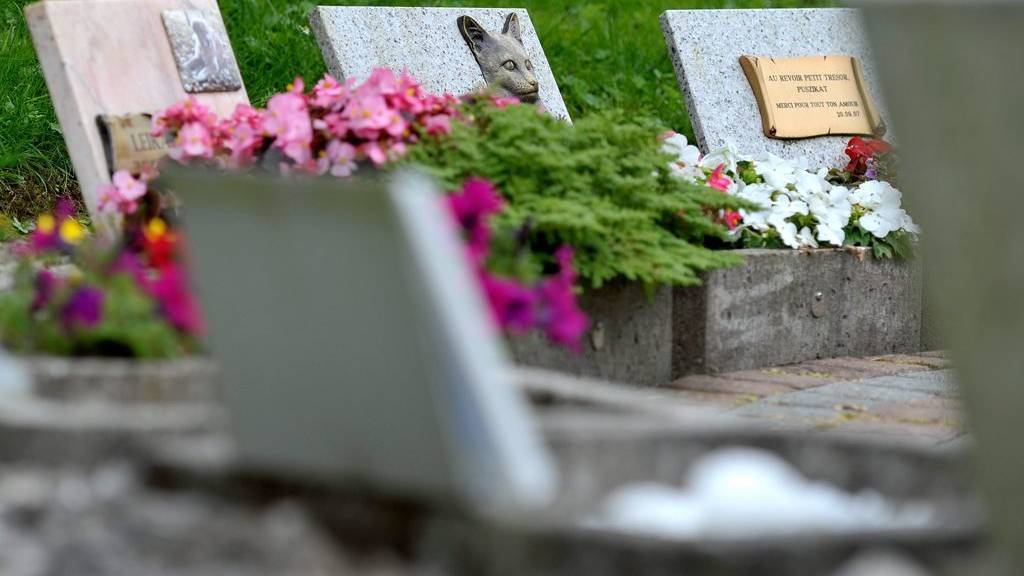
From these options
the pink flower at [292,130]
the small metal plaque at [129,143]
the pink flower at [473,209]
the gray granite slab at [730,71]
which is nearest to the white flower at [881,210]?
the gray granite slab at [730,71]

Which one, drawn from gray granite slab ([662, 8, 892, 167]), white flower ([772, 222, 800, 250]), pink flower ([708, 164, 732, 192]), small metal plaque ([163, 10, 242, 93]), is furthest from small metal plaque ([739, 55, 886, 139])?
small metal plaque ([163, 10, 242, 93])

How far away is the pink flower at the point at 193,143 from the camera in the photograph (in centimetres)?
410

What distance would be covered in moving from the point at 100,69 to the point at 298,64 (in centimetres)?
283

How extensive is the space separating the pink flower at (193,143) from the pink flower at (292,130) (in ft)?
0.65

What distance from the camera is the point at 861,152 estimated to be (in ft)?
20.8

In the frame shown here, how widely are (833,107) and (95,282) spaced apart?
488cm

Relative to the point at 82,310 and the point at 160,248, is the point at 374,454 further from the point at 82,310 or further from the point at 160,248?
the point at 160,248

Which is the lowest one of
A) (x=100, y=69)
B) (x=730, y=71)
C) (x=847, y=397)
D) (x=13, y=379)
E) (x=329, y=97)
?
(x=847, y=397)

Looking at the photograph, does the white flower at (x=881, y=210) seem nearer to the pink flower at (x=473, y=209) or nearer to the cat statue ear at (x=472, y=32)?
the cat statue ear at (x=472, y=32)

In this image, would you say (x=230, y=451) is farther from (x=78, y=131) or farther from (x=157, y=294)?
(x=78, y=131)

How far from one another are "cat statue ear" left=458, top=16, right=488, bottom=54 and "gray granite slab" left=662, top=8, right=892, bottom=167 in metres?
0.87

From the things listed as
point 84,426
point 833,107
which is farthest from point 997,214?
point 833,107

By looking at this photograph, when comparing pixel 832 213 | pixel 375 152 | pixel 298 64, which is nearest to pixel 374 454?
pixel 375 152

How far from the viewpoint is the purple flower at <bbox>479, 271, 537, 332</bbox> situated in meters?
2.35
